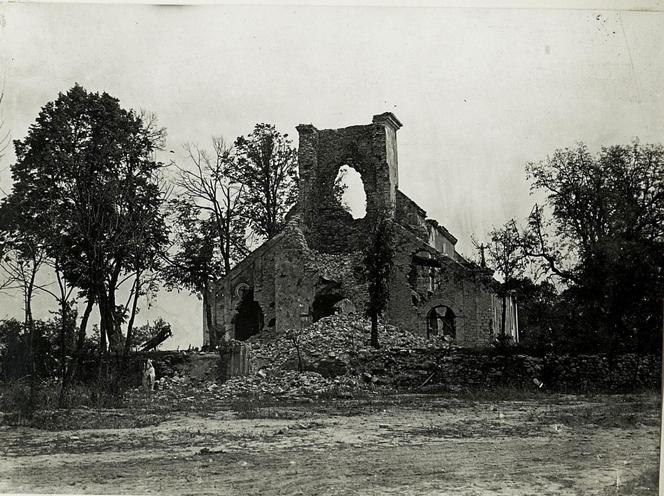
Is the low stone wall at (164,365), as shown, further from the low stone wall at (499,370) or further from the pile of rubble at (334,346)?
the low stone wall at (499,370)

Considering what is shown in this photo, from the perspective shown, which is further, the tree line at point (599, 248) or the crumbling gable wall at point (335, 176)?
the crumbling gable wall at point (335, 176)

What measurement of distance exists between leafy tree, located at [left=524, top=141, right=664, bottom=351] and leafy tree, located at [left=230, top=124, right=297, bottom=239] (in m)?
13.8

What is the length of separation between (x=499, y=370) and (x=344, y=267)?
9950 mm

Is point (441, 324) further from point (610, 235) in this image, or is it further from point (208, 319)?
point (610, 235)

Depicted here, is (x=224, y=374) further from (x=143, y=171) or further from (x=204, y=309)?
(x=204, y=309)

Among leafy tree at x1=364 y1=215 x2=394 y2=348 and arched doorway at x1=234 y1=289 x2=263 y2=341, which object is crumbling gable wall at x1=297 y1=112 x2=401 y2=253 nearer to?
arched doorway at x1=234 y1=289 x2=263 y2=341

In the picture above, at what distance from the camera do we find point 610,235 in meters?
16.2

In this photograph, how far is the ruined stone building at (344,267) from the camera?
25578mm

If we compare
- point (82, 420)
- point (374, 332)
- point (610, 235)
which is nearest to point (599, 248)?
point (610, 235)

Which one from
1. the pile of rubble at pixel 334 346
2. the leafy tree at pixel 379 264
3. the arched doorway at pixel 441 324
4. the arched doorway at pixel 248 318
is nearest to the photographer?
the pile of rubble at pixel 334 346

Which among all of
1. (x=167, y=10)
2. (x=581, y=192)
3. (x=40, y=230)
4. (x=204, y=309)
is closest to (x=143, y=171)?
(x=40, y=230)

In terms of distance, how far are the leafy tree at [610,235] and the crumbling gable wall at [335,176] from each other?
30.2ft

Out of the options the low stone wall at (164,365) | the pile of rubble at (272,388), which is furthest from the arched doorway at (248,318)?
the pile of rubble at (272,388)

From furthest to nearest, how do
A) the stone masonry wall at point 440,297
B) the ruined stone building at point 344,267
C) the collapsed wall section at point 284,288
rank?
1. the collapsed wall section at point 284,288
2. the ruined stone building at point 344,267
3. the stone masonry wall at point 440,297
